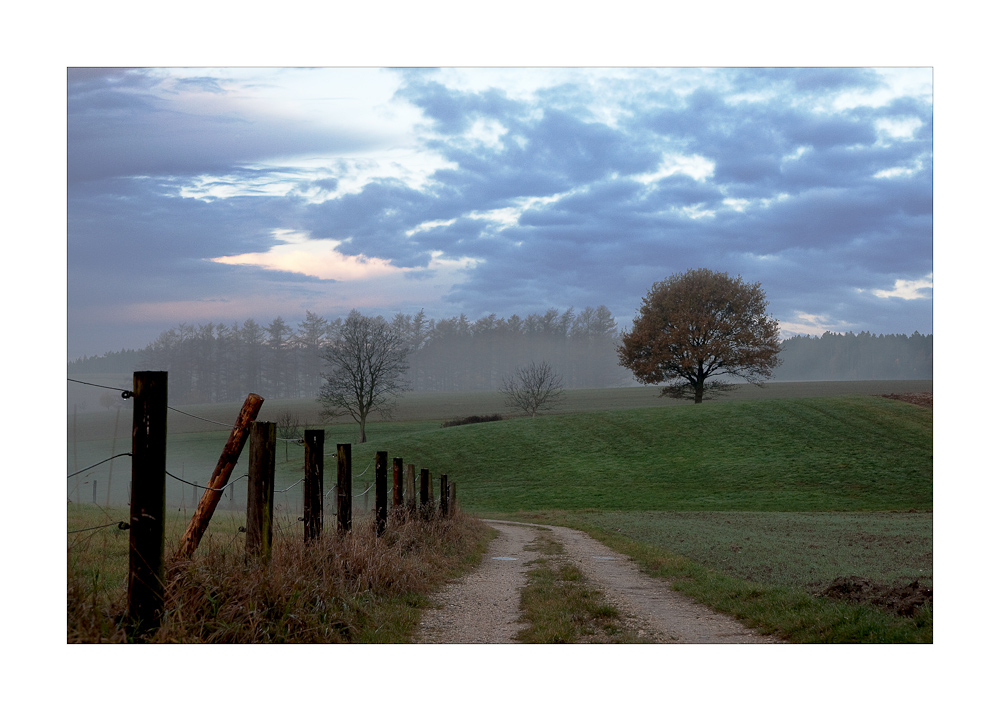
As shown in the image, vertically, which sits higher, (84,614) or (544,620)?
(84,614)

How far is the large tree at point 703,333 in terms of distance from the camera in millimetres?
56062

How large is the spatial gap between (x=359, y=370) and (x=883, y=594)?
A: 53.8 meters

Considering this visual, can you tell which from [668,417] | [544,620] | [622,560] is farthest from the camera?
[668,417]

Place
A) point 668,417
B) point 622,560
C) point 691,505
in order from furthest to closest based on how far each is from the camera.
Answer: point 668,417 → point 691,505 → point 622,560

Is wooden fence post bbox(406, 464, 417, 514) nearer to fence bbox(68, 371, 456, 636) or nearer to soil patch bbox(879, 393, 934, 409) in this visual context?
fence bbox(68, 371, 456, 636)

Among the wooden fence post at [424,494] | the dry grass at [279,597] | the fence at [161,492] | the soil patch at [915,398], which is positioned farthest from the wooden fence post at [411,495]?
the soil patch at [915,398]

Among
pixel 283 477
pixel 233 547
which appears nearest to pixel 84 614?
pixel 233 547

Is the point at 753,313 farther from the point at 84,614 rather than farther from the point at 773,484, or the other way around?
the point at 84,614

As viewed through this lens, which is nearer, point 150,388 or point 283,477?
point 150,388

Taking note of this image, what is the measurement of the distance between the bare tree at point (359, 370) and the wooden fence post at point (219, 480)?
2030 inches

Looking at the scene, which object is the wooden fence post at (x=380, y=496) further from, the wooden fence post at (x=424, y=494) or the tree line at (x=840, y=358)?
the tree line at (x=840, y=358)

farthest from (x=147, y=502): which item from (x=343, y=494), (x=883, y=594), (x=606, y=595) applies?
(x=883, y=594)
